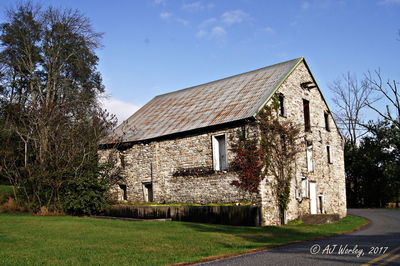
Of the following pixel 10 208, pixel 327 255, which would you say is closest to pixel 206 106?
pixel 10 208

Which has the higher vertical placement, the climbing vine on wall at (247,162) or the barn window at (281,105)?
→ the barn window at (281,105)

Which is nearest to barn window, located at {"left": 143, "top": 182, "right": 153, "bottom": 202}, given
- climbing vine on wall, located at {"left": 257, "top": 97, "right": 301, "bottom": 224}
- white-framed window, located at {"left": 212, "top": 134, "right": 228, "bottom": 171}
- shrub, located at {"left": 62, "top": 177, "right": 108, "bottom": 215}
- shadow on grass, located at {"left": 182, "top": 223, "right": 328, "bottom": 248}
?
shrub, located at {"left": 62, "top": 177, "right": 108, "bottom": 215}

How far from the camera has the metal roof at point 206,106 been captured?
2228 centimetres

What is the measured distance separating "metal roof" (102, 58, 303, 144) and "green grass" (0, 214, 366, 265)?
283 inches

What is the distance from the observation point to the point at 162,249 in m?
11.3

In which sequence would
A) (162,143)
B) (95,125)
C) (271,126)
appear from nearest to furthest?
(271,126) < (162,143) < (95,125)

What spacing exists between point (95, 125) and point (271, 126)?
1245 centimetres

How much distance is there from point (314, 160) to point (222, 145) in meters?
7.00

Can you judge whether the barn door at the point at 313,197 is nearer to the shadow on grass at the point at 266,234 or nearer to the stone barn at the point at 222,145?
the stone barn at the point at 222,145

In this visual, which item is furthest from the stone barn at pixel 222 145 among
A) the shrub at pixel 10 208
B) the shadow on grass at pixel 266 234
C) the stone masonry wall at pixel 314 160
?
the shrub at pixel 10 208

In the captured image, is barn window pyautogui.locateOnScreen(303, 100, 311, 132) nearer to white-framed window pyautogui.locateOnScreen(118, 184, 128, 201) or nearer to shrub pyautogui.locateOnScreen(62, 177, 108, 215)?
white-framed window pyautogui.locateOnScreen(118, 184, 128, 201)

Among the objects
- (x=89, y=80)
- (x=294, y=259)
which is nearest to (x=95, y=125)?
(x=89, y=80)

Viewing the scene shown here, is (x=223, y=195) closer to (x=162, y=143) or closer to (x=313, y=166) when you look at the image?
(x=162, y=143)

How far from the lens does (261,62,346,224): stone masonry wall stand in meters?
21.3
